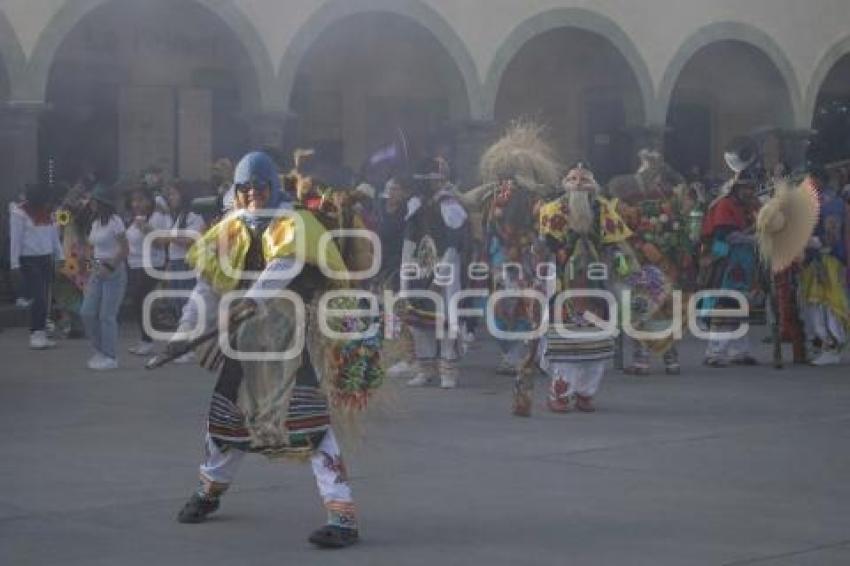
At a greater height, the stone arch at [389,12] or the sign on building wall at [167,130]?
the stone arch at [389,12]

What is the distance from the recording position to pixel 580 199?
1012cm

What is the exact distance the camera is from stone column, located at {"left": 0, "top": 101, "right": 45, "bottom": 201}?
1647 centimetres

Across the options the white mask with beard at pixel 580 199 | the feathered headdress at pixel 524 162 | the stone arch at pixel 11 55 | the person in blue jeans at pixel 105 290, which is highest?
the stone arch at pixel 11 55

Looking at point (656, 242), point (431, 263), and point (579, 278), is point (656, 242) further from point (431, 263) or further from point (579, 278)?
point (579, 278)

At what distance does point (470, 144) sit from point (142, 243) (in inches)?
268

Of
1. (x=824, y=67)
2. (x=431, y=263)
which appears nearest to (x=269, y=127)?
(x=431, y=263)

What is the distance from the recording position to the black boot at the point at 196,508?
256 inches

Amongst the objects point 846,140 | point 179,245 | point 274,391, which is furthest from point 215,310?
point 846,140

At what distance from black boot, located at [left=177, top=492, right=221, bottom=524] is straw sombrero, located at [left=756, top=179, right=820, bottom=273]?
6612mm

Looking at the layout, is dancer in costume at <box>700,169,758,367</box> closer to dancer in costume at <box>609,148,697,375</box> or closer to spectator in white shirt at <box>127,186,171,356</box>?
dancer in costume at <box>609,148,697,375</box>

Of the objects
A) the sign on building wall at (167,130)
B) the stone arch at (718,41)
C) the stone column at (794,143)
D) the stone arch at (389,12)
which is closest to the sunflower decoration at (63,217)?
the stone arch at (389,12)

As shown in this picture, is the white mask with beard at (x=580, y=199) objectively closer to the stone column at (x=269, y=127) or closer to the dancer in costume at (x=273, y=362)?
the dancer in costume at (x=273, y=362)

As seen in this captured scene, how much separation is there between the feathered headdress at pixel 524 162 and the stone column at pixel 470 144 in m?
8.19

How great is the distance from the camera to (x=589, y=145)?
2330 cm
